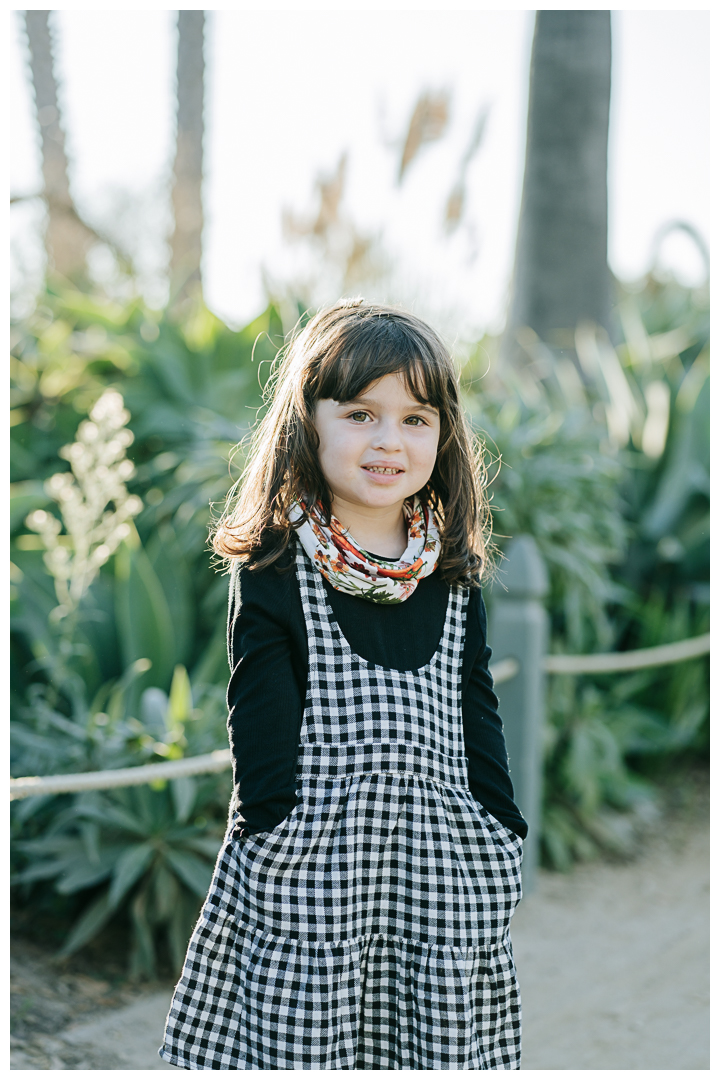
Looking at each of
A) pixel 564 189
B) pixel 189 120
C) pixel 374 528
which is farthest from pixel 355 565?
pixel 189 120

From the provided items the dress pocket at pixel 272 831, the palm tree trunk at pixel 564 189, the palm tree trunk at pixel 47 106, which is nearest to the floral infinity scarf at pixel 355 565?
the dress pocket at pixel 272 831

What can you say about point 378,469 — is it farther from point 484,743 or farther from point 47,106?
point 47,106

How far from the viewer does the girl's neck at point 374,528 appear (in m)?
1.57

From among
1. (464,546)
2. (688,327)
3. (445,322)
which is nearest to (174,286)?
(445,322)

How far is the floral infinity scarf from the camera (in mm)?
1470

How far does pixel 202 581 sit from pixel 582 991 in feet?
6.46

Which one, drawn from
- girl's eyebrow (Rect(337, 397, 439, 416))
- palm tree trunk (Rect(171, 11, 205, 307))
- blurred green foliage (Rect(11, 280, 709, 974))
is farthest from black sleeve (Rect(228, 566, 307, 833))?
palm tree trunk (Rect(171, 11, 205, 307))

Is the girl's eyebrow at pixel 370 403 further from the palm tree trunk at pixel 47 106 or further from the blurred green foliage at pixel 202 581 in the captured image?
the palm tree trunk at pixel 47 106

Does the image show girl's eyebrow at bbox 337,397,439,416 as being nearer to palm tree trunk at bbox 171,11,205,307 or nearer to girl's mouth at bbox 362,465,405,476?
girl's mouth at bbox 362,465,405,476

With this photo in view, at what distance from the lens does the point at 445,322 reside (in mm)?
5410

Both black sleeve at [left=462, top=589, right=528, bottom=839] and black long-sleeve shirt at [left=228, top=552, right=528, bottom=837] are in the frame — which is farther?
black sleeve at [left=462, top=589, right=528, bottom=839]

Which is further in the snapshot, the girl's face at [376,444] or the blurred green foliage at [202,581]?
the blurred green foliage at [202,581]

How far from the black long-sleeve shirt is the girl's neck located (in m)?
0.08

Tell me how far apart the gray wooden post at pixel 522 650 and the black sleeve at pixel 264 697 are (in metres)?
1.89
